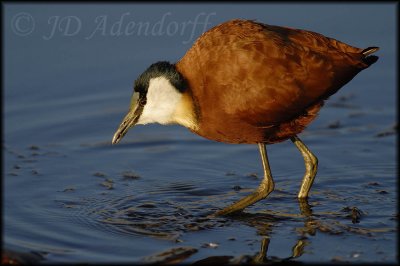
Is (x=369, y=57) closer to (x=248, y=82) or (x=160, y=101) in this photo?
(x=248, y=82)

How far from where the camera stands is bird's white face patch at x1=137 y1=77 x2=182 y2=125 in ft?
25.5

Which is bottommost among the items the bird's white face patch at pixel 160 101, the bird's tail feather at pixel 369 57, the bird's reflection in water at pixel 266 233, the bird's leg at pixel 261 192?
the bird's reflection in water at pixel 266 233

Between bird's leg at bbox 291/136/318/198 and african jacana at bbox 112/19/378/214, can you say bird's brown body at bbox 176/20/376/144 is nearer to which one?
african jacana at bbox 112/19/378/214

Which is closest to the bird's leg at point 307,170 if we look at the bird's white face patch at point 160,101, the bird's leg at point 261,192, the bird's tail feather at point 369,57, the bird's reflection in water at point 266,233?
the bird's reflection in water at point 266,233

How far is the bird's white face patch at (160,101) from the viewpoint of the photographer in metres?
7.77

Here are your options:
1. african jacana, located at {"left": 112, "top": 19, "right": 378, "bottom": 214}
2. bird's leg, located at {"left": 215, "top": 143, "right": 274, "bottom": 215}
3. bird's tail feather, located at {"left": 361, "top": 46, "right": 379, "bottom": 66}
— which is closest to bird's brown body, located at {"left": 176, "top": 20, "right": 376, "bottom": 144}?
african jacana, located at {"left": 112, "top": 19, "right": 378, "bottom": 214}

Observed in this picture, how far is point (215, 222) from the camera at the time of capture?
25.2ft

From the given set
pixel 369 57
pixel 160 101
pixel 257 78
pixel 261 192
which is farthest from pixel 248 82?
pixel 369 57

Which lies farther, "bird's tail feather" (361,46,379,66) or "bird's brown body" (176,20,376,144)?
"bird's tail feather" (361,46,379,66)

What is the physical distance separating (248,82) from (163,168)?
2.02m

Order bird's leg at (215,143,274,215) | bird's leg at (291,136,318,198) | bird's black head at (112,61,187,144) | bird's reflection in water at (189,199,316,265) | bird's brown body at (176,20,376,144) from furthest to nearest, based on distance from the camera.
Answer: bird's leg at (291,136,318,198), bird's leg at (215,143,274,215), bird's black head at (112,61,187,144), bird's brown body at (176,20,376,144), bird's reflection in water at (189,199,316,265)

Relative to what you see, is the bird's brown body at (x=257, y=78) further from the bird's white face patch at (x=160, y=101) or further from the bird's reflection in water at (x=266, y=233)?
the bird's reflection in water at (x=266, y=233)

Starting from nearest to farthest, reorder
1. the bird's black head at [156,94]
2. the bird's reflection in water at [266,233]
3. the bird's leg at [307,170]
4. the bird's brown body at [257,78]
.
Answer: the bird's reflection in water at [266,233] < the bird's brown body at [257,78] < the bird's black head at [156,94] < the bird's leg at [307,170]

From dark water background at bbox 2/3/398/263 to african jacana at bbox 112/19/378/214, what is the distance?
71 centimetres
